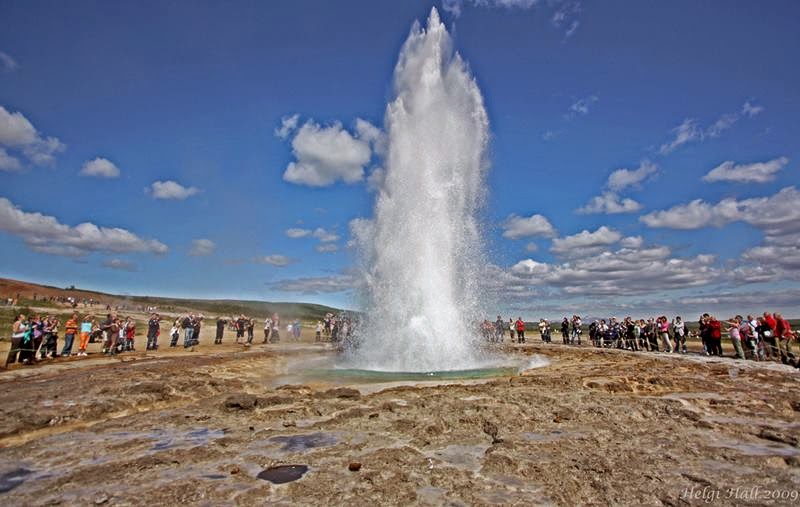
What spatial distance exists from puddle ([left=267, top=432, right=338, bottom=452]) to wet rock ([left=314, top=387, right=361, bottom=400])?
2.85 meters

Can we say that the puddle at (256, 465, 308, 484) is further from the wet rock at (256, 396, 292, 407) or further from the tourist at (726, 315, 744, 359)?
the tourist at (726, 315, 744, 359)

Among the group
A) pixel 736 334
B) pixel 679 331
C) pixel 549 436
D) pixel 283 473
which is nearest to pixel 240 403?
pixel 283 473

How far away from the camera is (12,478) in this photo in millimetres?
5309

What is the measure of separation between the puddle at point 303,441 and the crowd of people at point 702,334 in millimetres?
16574

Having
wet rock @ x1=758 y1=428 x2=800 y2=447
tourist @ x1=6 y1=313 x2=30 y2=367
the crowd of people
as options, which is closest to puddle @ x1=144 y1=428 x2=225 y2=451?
wet rock @ x1=758 y1=428 x2=800 y2=447

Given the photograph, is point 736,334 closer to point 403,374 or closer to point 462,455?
point 403,374

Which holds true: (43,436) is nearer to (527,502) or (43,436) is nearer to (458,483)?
(458,483)

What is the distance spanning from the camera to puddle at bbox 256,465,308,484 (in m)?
5.16

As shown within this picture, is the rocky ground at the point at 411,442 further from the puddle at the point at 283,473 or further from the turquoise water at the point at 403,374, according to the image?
the turquoise water at the point at 403,374

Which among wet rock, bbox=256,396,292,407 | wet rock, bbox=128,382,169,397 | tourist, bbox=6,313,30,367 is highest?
tourist, bbox=6,313,30,367

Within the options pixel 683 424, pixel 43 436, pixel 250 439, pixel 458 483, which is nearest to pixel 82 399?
pixel 43 436

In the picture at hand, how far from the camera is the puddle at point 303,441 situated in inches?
252

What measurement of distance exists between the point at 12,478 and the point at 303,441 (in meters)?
3.35

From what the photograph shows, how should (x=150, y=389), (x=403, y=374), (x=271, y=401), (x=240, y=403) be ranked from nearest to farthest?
(x=240, y=403), (x=271, y=401), (x=150, y=389), (x=403, y=374)
